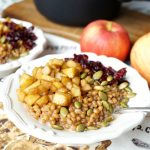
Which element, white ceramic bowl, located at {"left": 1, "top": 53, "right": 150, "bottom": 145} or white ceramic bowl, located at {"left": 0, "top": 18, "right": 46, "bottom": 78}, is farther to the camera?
white ceramic bowl, located at {"left": 0, "top": 18, "right": 46, "bottom": 78}

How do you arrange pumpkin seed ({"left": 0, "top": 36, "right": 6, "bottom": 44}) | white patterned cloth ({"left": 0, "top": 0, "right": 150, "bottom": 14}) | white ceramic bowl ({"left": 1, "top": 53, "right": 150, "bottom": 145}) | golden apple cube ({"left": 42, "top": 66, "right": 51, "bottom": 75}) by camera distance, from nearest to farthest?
white ceramic bowl ({"left": 1, "top": 53, "right": 150, "bottom": 145})
golden apple cube ({"left": 42, "top": 66, "right": 51, "bottom": 75})
pumpkin seed ({"left": 0, "top": 36, "right": 6, "bottom": 44})
white patterned cloth ({"left": 0, "top": 0, "right": 150, "bottom": 14})

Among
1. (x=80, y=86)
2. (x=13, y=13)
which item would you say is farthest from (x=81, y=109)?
(x=13, y=13)

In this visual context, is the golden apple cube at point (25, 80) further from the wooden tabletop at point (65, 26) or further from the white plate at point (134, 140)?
the wooden tabletop at point (65, 26)

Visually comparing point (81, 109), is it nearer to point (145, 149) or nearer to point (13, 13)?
point (145, 149)

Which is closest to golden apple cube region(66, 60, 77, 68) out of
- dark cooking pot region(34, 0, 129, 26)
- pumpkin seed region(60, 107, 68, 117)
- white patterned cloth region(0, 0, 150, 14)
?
pumpkin seed region(60, 107, 68, 117)

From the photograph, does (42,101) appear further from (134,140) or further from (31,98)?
(134,140)

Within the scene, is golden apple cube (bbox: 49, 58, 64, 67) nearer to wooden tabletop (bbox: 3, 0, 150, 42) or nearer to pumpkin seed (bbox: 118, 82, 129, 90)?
pumpkin seed (bbox: 118, 82, 129, 90)

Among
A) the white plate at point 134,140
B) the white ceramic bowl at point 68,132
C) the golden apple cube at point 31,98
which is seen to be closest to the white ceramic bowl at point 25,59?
the white ceramic bowl at point 68,132
